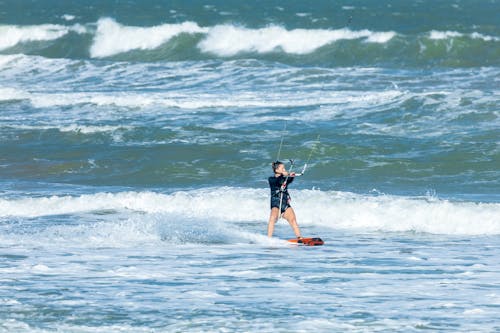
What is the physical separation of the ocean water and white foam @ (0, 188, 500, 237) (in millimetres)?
39

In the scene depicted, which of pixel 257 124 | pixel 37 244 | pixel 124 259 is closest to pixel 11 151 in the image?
pixel 257 124

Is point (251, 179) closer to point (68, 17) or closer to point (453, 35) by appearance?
point (453, 35)

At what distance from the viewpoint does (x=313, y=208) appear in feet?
56.2

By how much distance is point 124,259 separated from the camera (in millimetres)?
12891

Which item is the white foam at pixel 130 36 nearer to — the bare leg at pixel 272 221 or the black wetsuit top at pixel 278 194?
the black wetsuit top at pixel 278 194

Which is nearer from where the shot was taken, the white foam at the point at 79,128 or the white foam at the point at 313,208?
the white foam at the point at 313,208

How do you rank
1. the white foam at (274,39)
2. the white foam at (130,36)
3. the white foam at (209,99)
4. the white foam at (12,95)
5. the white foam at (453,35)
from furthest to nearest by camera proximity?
the white foam at (130,36), the white foam at (274,39), the white foam at (453,35), the white foam at (12,95), the white foam at (209,99)

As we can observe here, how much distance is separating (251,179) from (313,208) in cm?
368

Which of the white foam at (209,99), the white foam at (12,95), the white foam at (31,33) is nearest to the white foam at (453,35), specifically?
the white foam at (209,99)

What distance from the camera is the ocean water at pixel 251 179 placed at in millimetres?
10438

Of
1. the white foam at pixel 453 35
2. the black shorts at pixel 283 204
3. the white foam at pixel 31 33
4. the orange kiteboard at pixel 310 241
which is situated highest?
the white foam at pixel 453 35

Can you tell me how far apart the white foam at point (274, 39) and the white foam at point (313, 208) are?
2454 centimetres

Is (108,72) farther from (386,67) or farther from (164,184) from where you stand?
(164,184)

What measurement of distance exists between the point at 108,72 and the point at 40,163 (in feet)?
49.9
